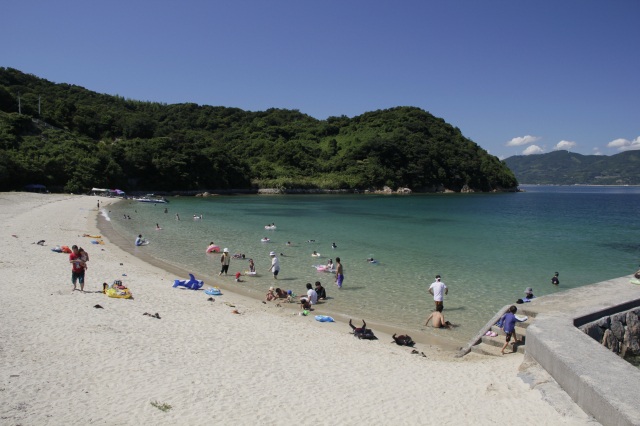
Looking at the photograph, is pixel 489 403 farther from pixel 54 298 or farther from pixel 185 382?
pixel 54 298

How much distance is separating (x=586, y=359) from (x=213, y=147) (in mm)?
106606

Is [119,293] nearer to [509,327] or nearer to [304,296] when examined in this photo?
[304,296]

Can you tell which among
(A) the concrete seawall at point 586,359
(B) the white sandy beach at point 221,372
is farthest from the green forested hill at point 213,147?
(A) the concrete seawall at point 586,359

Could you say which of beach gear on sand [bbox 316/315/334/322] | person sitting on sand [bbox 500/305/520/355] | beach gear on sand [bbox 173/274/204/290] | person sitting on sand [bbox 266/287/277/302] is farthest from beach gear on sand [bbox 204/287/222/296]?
person sitting on sand [bbox 500/305/520/355]

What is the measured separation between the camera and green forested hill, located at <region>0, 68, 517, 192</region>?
235 ft

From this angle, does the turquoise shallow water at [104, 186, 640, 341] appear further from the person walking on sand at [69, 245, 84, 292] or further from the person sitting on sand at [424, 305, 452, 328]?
the person walking on sand at [69, 245, 84, 292]

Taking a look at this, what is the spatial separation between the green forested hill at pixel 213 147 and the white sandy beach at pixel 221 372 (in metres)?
59.8

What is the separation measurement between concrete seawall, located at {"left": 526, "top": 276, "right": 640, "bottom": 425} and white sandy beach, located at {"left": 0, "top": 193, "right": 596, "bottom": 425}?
1.38ft

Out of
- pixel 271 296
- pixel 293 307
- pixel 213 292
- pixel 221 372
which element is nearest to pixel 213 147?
pixel 213 292

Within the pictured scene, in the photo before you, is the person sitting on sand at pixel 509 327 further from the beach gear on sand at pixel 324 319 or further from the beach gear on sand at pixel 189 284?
the beach gear on sand at pixel 189 284

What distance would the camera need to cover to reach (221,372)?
8117 millimetres

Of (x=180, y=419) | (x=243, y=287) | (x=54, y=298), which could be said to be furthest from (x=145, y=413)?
(x=243, y=287)

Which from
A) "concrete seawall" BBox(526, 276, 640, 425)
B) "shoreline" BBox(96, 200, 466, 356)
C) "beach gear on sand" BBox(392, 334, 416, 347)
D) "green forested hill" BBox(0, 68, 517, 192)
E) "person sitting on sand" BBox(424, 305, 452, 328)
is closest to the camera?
"concrete seawall" BBox(526, 276, 640, 425)

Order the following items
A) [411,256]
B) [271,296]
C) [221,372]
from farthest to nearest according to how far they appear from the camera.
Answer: [411,256], [271,296], [221,372]
